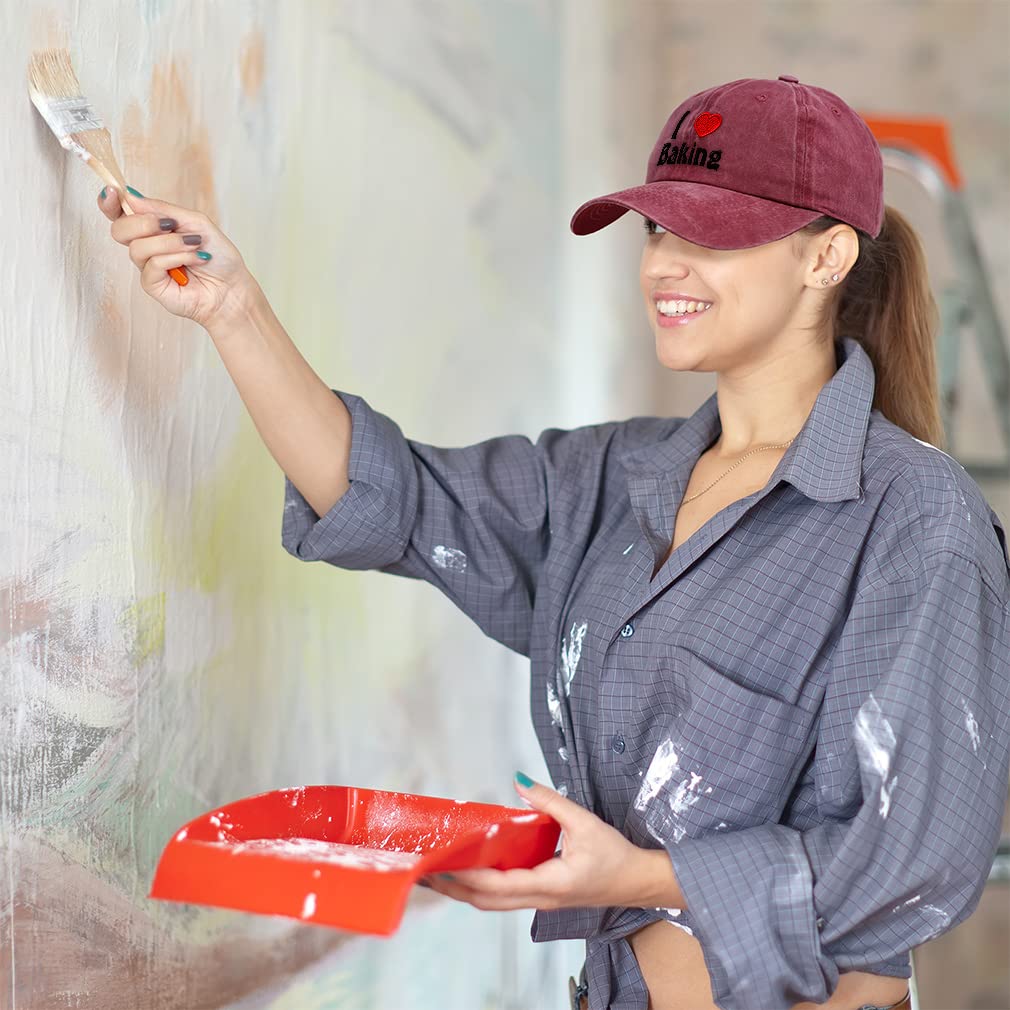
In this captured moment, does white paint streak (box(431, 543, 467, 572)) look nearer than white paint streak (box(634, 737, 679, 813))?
No

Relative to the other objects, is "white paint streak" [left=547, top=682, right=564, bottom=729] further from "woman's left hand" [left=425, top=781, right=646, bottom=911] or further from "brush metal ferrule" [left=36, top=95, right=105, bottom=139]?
"brush metal ferrule" [left=36, top=95, right=105, bottom=139]

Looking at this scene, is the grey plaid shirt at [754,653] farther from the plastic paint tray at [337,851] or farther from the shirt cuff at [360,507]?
the plastic paint tray at [337,851]

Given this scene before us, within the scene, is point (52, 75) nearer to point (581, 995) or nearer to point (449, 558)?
point (449, 558)

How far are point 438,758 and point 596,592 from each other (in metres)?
0.66

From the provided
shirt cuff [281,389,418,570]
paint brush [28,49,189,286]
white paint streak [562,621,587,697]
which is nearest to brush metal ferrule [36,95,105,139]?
paint brush [28,49,189,286]

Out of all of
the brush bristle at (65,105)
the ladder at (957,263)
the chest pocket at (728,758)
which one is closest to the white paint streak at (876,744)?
the chest pocket at (728,758)

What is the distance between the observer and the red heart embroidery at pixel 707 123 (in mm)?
1186

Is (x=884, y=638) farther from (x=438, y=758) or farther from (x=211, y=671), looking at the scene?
(x=438, y=758)

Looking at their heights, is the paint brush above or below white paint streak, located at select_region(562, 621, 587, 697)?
above

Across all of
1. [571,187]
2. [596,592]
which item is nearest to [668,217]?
[596,592]

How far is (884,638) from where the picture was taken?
102cm

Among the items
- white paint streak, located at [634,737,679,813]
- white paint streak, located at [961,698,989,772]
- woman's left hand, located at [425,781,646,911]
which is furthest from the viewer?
white paint streak, located at [634,737,679,813]

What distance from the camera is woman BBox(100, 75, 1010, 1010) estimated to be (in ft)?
3.16

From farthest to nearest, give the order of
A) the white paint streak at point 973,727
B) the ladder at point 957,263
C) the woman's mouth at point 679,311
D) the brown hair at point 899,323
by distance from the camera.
→ the ladder at point 957,263, the brown hair at point 899,323, the woman's mouth at point 679,311, the white paint streak at point 973,727
